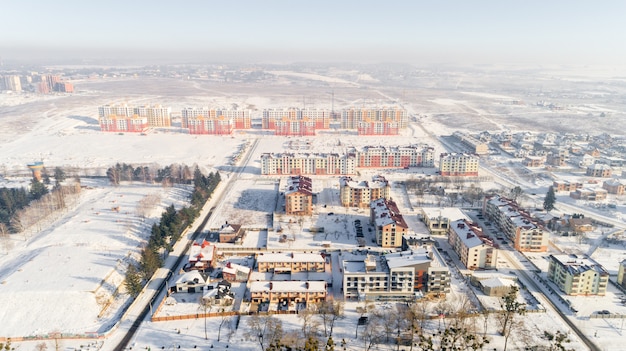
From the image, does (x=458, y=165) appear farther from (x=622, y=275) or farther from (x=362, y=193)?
(x=622, y=275)

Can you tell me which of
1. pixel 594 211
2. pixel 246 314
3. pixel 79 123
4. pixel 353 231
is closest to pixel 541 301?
pixel 353 231

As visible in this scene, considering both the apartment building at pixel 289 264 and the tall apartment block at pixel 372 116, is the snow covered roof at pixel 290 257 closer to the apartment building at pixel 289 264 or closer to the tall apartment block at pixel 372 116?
the apartment building at pixel 289 264

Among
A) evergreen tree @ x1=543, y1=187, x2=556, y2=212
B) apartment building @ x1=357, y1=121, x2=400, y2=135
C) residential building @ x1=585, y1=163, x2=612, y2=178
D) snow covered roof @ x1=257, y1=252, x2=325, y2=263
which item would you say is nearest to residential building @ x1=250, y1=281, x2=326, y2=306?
snow covered roof @ x1=257, y1=252, x2=325, y2=263

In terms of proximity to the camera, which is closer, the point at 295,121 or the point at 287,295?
the point at 287,295

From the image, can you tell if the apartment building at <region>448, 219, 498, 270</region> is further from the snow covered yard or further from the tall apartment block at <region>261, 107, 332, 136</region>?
the tall apartment block at <region>261, 107, 332, 136</region>

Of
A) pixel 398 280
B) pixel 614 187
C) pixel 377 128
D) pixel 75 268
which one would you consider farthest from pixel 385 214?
pixel 377 128

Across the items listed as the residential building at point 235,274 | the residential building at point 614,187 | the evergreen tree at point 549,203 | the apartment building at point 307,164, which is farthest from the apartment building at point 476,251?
the residential building at point 614,187

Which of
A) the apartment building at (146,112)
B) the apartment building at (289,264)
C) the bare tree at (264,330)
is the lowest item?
the bare tree at (264,330)
